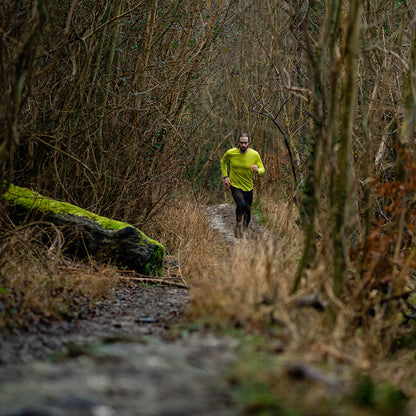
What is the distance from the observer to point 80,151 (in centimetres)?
875

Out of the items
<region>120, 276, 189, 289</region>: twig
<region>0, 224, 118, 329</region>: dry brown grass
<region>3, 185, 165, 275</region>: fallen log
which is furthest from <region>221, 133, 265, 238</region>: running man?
<region>0, 224, 118, 329</region>: dry brown grass

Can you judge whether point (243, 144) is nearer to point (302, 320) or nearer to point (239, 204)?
point (239, 204)

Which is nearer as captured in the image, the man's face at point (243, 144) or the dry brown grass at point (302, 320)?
the dry brown grass at point (302, 320)

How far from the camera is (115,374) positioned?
2.75 meters

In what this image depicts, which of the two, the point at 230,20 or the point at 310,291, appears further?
the point at 230,20

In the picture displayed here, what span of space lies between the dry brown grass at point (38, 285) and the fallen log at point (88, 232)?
1.83 feet

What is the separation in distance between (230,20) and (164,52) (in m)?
1.55

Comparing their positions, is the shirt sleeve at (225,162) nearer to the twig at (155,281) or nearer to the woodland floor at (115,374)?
the twig at (155,281)

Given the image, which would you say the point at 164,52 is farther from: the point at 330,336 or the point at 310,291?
the point at 330,336

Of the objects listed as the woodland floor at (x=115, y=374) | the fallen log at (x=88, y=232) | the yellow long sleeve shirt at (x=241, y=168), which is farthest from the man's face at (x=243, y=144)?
the woodland floor at (x=115, y=374)

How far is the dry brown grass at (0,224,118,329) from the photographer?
14.4 feet

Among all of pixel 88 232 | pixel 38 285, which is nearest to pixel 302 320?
pixel 38 285

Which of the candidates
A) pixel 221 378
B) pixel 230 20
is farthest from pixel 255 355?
pixel 230 20

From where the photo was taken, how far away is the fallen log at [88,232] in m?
6.90
